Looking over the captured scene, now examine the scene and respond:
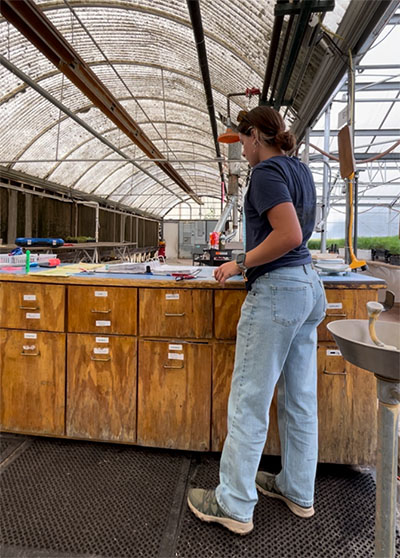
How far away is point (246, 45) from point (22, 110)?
5109mm

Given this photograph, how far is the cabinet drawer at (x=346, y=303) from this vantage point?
74.3 inches

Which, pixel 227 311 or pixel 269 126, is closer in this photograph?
pixel 269 126

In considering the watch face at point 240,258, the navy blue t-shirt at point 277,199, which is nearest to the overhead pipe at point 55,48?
the navy blue t-shirt at point 277,199

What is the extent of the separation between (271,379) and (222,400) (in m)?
0.65

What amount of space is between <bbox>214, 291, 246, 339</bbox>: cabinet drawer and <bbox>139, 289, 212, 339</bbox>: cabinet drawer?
0.13ft

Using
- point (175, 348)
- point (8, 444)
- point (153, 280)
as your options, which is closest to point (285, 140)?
point (153, 280)

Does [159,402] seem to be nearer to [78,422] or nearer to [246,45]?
[78,422]

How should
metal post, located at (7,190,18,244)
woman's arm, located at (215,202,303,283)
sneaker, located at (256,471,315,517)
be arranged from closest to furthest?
→ 1. woman's arm, located at (215,202,303,283)
2. sneaker, located at (256,471,315,517)
3. metal post, located at (7,190,18,244)

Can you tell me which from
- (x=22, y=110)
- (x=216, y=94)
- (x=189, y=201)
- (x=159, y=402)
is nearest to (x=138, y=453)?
(x=159, y=402)

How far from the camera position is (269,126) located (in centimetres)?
139

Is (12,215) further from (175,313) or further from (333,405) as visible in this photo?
(333,405)

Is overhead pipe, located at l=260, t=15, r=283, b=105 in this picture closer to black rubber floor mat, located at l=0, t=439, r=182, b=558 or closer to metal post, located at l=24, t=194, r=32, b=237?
black rubber floor mat, located at l=0, t=439, r=182, b=558

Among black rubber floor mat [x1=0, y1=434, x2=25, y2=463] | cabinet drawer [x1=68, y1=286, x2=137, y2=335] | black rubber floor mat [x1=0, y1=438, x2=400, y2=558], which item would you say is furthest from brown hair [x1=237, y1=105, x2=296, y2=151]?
black rubber floor mat [x1=0, y1=434, x2=25, y2=463]

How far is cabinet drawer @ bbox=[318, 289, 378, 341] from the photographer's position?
189 centimetres
